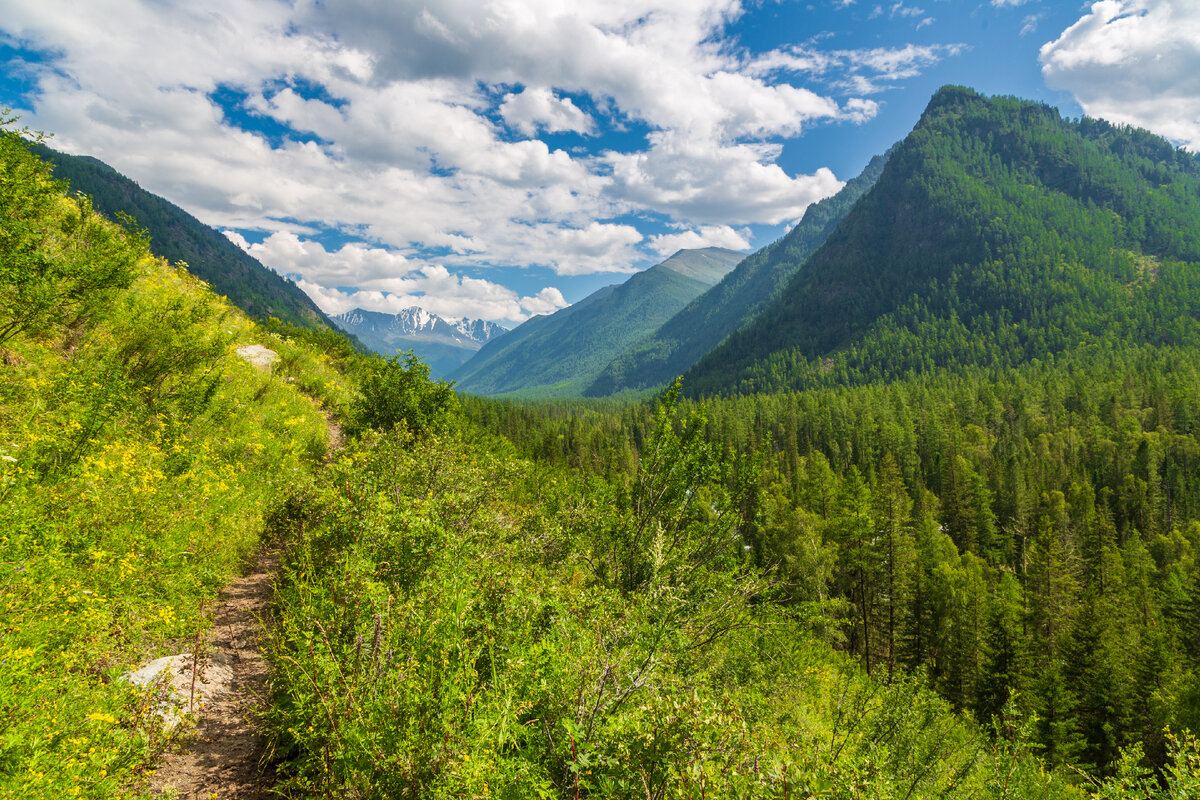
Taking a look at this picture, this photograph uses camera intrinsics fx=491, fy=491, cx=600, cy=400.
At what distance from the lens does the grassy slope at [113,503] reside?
4.33m

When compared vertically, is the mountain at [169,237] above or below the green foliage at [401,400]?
above

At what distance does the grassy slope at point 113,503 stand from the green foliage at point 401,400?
3.06 metres

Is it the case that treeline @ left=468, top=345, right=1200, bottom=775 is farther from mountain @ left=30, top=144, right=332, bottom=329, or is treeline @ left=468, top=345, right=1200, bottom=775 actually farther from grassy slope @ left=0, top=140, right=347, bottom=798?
mountain @ left=30, top=144, right=332, bottom=329

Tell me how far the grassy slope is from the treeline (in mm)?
8528

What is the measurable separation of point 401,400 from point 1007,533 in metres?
75.6

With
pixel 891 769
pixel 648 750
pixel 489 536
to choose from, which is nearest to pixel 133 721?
pixel 489 536

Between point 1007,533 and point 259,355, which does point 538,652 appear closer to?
point 259,355

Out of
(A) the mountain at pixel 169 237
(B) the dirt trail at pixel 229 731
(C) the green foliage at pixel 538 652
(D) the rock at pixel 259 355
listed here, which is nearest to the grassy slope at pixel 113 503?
(B) the dirt trail at pixel 229 731

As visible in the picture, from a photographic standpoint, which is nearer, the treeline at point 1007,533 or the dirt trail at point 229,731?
the dirt trail at point 229,731

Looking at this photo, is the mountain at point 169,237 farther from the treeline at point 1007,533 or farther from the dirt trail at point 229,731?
the dirt trail at point 229,731

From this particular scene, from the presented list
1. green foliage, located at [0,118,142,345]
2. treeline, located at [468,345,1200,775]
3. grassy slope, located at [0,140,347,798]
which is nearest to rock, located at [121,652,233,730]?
grassy slope, located at [0,140,347,798]

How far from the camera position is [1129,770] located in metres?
6.79

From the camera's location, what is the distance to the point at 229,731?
6.04 meters

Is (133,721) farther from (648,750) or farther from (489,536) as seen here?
(648,750)
